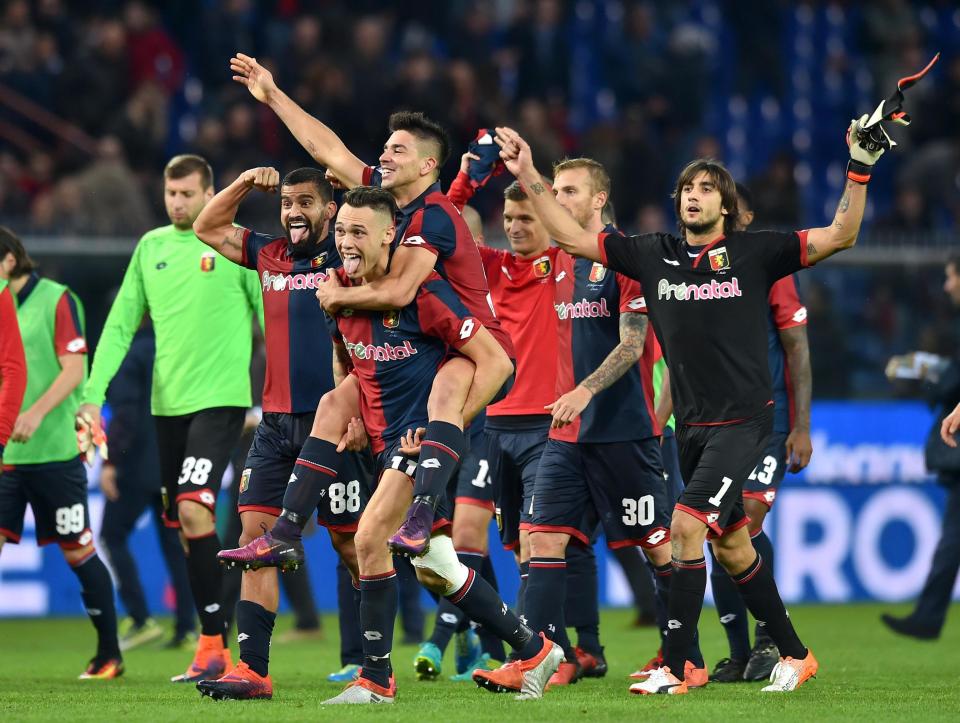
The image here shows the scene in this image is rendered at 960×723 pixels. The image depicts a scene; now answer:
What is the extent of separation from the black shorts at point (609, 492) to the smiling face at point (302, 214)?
1665 mm

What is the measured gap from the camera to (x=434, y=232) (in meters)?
7.01

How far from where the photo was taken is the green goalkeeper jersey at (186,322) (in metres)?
8.44

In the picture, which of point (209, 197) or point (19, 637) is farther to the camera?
point (19, 637)

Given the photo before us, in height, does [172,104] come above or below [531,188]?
above

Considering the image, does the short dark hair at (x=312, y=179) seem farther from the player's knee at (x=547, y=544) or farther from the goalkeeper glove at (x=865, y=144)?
the goalkeeper glove at (x=865, y=144)

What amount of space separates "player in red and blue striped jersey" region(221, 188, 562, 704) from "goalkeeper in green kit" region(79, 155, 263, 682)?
4.87 feet

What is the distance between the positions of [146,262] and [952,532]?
5.54 metres

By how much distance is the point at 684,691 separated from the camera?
7.27 meters

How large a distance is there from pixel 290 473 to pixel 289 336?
0.66 meters

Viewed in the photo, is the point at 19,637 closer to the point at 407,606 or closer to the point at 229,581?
the point at 229,581

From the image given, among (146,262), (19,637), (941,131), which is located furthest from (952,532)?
(941,131)

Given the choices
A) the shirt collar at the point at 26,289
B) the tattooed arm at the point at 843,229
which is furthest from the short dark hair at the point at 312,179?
the tattooed arm at the point at 843,229

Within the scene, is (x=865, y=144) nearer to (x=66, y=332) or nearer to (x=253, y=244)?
(x=253, y=244)

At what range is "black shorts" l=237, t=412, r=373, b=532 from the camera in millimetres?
7527
